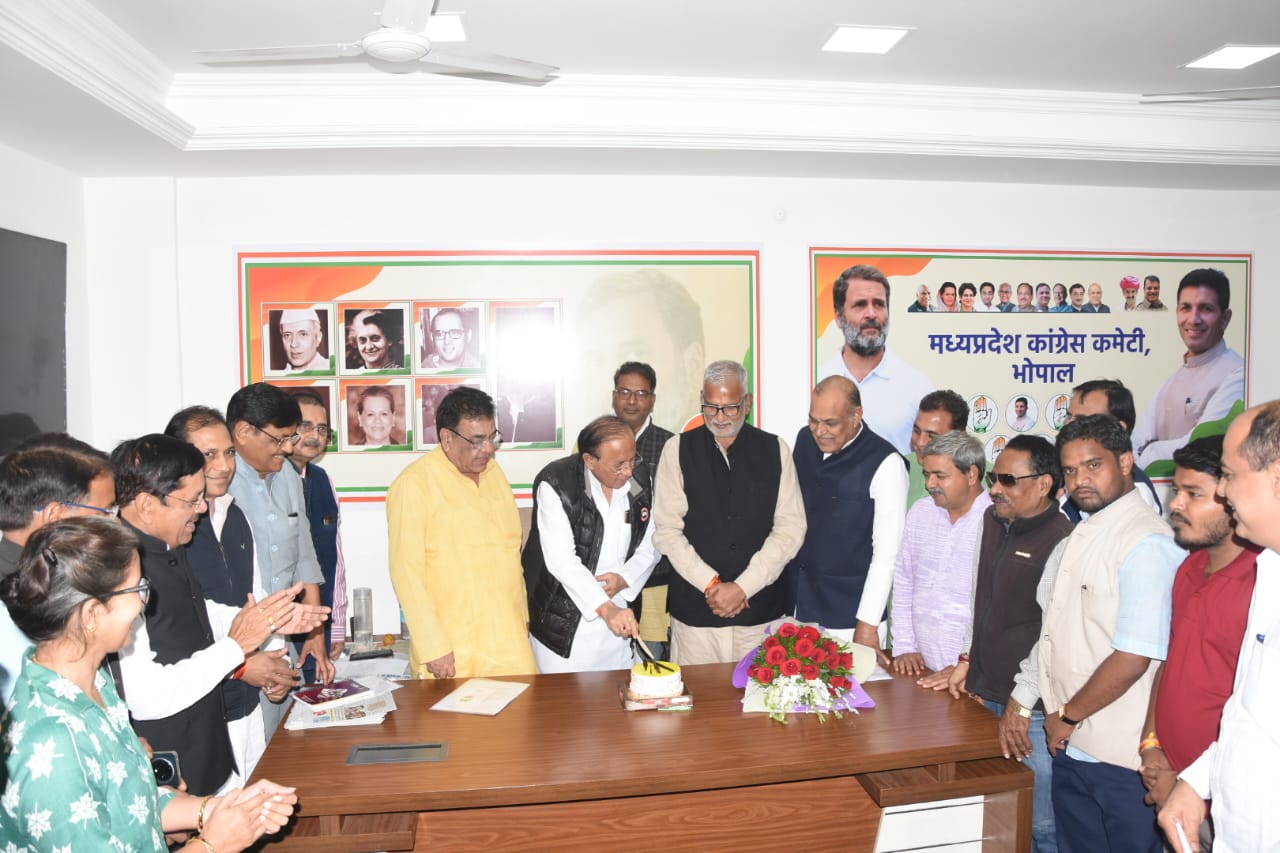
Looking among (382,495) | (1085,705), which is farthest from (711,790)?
(382,495)

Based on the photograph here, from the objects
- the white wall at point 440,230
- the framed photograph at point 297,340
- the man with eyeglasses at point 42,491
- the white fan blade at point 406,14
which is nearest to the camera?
the man with eyeglasses at point 42,491

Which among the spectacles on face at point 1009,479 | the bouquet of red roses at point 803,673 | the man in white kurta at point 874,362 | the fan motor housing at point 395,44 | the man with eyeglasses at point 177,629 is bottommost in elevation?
the bouquet of red roses at point 803,673

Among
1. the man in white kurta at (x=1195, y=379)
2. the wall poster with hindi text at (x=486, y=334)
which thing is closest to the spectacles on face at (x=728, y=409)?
the wall poster with hindi text at (x=486, y=334)

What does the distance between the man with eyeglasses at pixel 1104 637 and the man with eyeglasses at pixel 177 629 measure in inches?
96.8

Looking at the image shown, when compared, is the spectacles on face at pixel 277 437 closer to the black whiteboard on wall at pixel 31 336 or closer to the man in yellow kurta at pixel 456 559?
the man in yellow kurta at pixel 456 559

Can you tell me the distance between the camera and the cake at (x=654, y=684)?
297cm

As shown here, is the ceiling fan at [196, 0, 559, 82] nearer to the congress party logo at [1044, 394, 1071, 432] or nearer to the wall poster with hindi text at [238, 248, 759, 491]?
the wall poster with hindi text at [238, 248, 759, 491]

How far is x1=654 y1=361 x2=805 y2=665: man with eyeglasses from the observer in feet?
12.2

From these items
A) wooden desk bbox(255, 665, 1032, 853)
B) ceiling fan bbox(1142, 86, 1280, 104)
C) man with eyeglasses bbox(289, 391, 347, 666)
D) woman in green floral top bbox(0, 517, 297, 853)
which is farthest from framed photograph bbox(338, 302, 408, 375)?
ceiling fan bbox(1142, 86, 1280, 104)

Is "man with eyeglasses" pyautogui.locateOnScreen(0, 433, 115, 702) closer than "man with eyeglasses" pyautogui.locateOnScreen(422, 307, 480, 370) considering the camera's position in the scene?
Yes

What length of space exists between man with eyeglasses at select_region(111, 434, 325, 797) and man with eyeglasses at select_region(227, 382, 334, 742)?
75 centimetres

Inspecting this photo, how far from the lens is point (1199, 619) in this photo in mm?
2385

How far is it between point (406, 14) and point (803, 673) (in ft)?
8.37

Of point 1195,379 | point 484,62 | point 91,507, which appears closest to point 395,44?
point 484,62
